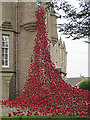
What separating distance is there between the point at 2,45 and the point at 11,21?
5.84 ft

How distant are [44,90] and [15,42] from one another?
411 centimetres

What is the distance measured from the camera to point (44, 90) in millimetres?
11523

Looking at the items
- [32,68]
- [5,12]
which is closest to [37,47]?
[32,68]

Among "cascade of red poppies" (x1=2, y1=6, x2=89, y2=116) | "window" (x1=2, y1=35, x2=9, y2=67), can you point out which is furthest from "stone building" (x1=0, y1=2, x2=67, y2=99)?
"cascade of red poppies" (x1=2, y1=6, x2=89, y2=116)

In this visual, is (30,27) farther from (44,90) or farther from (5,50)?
(44,90)

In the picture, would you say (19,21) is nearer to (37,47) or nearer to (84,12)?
(37,47)

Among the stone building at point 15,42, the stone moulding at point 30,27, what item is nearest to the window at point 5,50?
the stone building at point 15,42

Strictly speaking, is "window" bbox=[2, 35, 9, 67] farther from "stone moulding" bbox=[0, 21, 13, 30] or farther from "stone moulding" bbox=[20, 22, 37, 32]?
"stone moulding" bbox=[20, 22, 37, 32]

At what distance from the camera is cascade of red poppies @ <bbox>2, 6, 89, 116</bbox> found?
35.5 feet

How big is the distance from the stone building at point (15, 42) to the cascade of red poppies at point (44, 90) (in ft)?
1.59

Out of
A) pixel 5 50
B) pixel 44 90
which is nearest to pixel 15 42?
pixel 5 50

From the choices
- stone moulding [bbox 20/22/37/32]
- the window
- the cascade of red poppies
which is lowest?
the cascade of red poppies

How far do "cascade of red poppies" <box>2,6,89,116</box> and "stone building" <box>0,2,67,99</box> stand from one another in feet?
1.59

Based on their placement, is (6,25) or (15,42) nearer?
(6,25)
